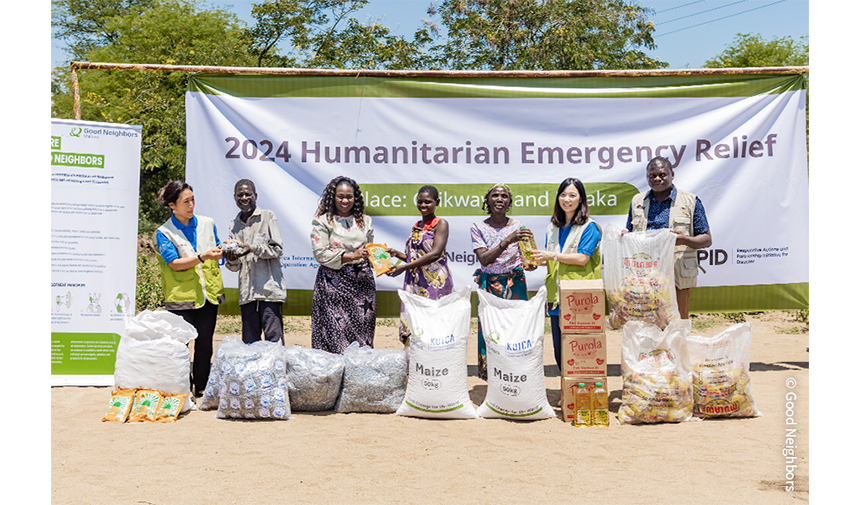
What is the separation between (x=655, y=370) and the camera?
444cm

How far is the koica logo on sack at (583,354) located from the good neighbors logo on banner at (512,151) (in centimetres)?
167

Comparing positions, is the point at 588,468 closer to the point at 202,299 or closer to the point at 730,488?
the point at 730,488

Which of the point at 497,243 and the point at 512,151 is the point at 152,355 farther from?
the point at 512,151

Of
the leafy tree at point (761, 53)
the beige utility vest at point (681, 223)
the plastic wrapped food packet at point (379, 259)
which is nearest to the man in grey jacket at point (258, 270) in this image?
the plastic wrapped food packet at point (379, 259)

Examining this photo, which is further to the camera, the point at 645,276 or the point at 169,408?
the point at 169,408

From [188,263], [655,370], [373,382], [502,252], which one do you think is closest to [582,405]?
[655,370]

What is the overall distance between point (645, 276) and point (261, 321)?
105 inches

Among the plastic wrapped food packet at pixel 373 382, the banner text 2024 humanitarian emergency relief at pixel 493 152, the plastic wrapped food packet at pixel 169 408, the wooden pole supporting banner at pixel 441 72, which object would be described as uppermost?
the wooden pole supporting banner at pixel 441 72

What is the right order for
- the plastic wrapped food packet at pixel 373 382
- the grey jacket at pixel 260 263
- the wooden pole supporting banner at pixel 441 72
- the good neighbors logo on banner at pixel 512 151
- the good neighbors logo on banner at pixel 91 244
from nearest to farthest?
the plastic wrapped food packet at pixel 373 382 < the grey jacket at pixel 260 263 < the good neighbors logo on banner at pixel 91 244 < the wooden pole supporting banner at pixel 441 72 < the good neighbors logo on banner at pixel 512 151

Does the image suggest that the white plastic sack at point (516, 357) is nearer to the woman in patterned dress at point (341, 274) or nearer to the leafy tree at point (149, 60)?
the woman in patterned dress at point (341, 274)

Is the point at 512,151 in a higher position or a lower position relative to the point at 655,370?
higher

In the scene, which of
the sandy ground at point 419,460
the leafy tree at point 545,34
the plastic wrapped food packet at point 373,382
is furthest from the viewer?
the leafy tree at point 545,34

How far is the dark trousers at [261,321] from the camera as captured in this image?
5.15 metres

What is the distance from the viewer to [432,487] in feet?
11.3
